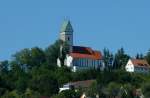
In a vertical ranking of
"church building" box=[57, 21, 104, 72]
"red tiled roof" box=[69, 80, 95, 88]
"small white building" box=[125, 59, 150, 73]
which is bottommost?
"red tiled roof" box=[69, 80, 95, 88]

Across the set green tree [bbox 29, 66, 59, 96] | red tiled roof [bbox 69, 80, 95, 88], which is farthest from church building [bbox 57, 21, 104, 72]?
red tiled roof [bbox 69, 80, 95, 88]

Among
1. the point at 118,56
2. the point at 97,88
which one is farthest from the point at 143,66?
the point at 97,88

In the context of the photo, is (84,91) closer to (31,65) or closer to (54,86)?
(54,86)

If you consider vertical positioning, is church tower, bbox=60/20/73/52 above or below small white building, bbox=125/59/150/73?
above

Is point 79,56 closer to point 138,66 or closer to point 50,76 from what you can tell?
point 138,66

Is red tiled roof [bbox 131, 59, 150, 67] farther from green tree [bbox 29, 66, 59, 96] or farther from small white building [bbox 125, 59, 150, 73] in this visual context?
green tree [bbox 29, 66, 59, 96]

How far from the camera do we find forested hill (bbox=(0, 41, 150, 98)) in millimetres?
95062

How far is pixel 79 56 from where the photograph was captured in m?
127

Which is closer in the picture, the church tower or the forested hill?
the forested hill

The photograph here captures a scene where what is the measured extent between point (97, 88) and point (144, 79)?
611 inches

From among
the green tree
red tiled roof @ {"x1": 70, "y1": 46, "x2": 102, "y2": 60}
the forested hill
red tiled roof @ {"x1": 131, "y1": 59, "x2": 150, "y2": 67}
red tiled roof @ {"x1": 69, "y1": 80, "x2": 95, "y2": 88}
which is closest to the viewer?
the forested hill

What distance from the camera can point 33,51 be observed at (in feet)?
412

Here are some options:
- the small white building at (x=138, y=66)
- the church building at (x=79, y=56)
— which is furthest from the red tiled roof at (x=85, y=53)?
the small white building at (x=138, y=66)

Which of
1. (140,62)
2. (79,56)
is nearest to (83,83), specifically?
(140,62)
